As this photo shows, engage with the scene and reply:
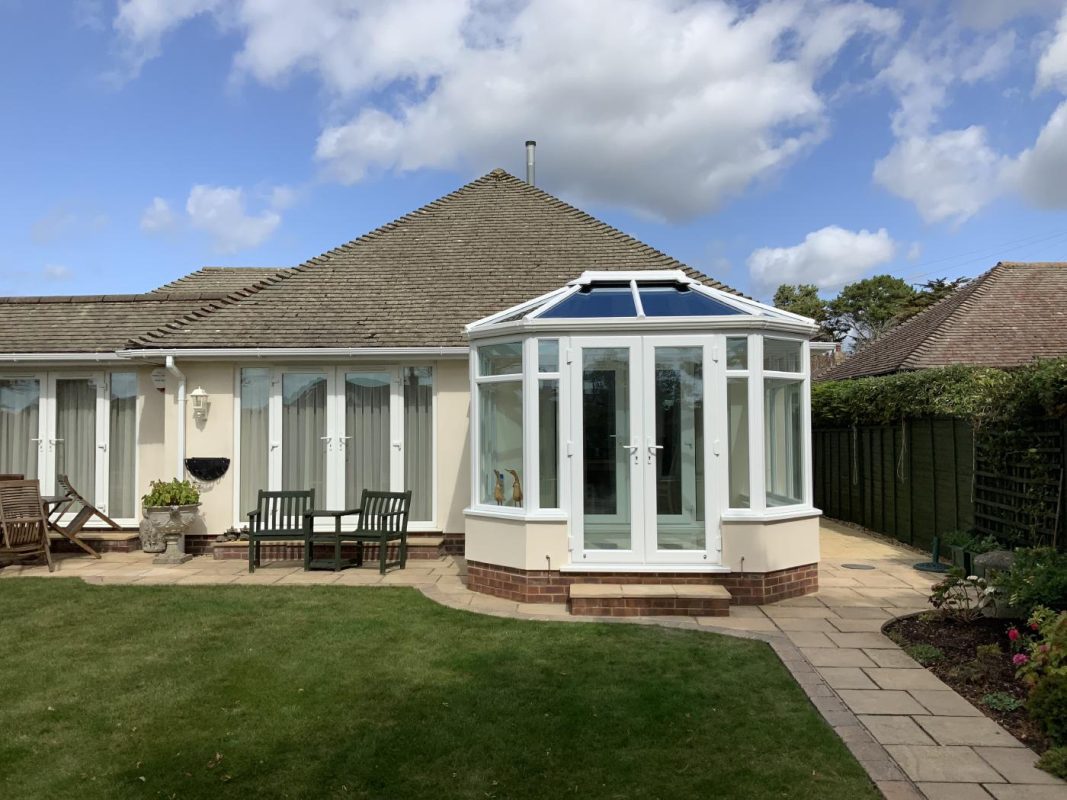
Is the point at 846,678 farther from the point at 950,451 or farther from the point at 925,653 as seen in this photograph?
the point at 950,451

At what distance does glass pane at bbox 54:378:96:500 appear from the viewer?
10.8m

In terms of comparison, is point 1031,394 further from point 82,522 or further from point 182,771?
point 82,522

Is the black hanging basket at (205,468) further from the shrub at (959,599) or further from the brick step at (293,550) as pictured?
the shrub at (959,599)

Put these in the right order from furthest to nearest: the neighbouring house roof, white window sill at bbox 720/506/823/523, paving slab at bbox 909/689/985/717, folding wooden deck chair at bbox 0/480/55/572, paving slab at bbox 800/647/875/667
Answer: the neighbouring house roof
folding wooden deck chair at bbox 0/480/55/572
white window sill at bbox 720/506/823/523
paving slab at bbox 800/647/875/667
paving slab at bbox 909/689/985/717

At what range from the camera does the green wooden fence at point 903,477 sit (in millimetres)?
9422

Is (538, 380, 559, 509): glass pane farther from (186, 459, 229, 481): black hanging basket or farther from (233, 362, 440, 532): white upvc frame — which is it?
(186, 459, 229, 481): black hanging basket

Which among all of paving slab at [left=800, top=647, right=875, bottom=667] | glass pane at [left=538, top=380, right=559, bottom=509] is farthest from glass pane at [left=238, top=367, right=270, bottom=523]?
paving slab at [left=800, top=647, right=875, bottom=667]

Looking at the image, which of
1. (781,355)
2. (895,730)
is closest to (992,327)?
(781,355)

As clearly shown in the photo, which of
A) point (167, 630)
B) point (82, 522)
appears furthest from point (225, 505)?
point (167, 630)

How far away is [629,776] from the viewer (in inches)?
142

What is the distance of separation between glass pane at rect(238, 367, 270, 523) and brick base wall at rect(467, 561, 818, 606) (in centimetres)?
439

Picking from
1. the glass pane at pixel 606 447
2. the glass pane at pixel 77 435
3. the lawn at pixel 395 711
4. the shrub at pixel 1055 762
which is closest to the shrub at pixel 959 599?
the lawn at pixel 395 711

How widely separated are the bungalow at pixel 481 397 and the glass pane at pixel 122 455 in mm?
30

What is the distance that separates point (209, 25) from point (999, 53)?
10952 mm
